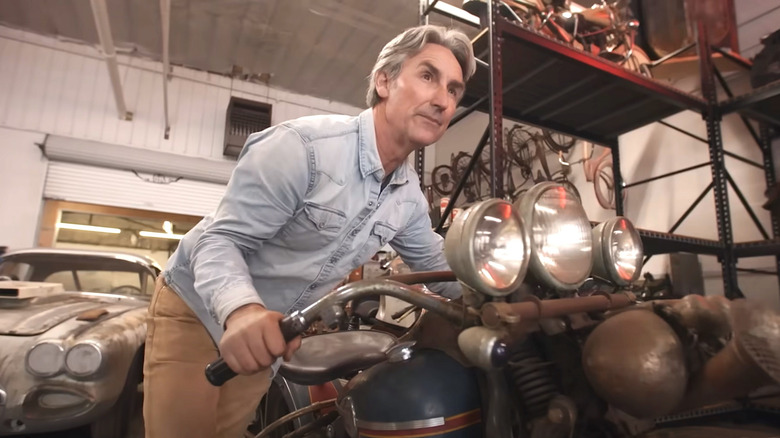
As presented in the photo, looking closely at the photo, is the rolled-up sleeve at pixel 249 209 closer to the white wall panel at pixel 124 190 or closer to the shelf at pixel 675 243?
the shelf at pixel 675 243

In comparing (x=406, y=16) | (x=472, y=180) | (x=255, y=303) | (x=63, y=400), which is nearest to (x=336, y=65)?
(x=406, y=16)

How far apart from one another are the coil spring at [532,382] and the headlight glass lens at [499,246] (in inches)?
5.9

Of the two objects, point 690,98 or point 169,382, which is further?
point 690,98

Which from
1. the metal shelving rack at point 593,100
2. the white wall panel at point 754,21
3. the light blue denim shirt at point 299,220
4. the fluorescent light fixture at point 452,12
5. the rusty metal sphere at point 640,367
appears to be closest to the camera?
the rusty metal sphere at point 640,367

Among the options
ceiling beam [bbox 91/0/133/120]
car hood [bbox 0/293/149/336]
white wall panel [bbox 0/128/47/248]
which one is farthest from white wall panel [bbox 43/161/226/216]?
car hood [bbox 0/293/149/336]

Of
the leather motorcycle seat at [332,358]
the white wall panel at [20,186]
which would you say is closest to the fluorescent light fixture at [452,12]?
the leather motorcycle seat at [332,358]

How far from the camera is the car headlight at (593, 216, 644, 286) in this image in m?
0.84

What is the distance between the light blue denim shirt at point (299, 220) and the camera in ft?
3.01

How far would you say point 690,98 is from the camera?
103 inches

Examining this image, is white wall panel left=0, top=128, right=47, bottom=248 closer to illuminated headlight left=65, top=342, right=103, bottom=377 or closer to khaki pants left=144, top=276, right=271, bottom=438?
illuminated headlight left=65, top=342, right=103, bottom=377

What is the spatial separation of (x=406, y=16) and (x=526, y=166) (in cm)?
202

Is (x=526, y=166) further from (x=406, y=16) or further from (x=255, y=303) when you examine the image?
(x=255, y=303)

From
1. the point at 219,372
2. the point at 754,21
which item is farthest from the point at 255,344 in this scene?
the point at 754,21

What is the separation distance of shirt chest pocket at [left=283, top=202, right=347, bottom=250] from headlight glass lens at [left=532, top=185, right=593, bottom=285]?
1.81 feet
